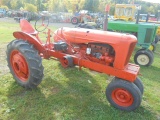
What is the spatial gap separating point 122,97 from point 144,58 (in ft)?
10.2

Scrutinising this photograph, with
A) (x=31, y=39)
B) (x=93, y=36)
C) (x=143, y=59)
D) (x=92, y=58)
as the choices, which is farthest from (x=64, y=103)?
(x=143, y=59)

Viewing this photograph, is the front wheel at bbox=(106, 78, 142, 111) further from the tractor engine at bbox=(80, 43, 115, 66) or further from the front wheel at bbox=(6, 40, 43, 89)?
the front wheel at bbox=(6, 40, 43, 89)

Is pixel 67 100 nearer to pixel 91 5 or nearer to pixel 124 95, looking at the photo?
pixel 124 95

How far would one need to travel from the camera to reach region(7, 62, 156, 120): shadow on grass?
113 inches

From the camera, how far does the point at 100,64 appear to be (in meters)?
3.18

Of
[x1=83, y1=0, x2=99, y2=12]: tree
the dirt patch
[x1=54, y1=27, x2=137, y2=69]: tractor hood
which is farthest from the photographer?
[x1=83, y1=0, x2=99, y2=12]: tree

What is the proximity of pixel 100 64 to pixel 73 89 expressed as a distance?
87 cm

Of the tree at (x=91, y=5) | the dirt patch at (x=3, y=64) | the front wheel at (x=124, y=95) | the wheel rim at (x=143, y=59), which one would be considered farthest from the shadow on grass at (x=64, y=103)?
the tree at (x=91, y=5)

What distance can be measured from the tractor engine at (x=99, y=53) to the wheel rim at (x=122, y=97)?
1.65ft

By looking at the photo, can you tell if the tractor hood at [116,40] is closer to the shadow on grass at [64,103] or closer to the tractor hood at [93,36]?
the tractor hood at [93,36]

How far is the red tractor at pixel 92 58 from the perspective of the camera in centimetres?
299

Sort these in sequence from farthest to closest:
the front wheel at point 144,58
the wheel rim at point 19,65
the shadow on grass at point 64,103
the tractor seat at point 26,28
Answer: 1. the front wheel at point 144,58
2. the tractor seat at point 26,28
3. the wheel rim at point 19,65
4. the shadow on grass at point 64,103

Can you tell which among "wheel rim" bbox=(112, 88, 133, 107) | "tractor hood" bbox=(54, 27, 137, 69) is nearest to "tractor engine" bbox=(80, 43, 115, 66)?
"tractor hood" bbox=(54, 27, 137, 69)

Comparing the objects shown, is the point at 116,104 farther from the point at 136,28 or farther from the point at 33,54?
the point at 136,28
